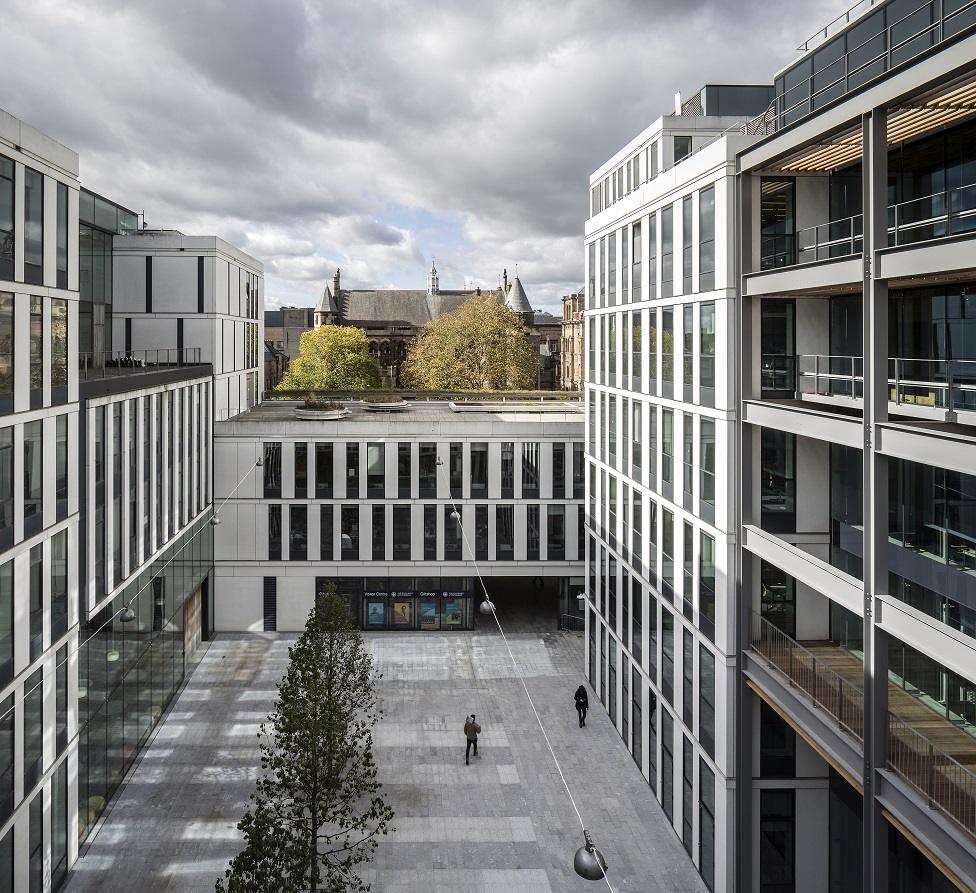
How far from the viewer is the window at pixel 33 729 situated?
14.4m

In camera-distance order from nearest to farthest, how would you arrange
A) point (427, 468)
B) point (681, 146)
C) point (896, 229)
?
point (896, 229), point (681, 146), point (427, 468)

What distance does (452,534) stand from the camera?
110 ft

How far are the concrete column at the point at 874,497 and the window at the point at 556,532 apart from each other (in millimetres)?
22721

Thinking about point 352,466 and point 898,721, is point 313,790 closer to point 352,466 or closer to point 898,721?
point 898,721

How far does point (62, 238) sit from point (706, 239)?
12.8 metres

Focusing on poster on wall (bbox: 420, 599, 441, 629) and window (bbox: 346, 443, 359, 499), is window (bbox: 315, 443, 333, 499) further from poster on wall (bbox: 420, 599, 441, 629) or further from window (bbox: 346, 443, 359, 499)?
poster on wall (bbox: 420, 599, 441, 629)

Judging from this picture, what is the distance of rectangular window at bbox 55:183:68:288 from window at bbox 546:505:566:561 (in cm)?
2153

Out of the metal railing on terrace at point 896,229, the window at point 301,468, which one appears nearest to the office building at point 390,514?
the window at point 301,468

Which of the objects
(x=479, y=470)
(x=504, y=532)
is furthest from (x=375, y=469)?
(x=504, y=532)

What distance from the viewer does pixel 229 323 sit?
3534cm

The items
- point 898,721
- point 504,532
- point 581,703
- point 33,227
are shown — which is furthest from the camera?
point 504,532

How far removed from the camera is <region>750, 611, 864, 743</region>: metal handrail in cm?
1222

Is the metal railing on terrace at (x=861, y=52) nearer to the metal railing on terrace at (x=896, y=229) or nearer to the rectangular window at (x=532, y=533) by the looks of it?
the metal railing on terrace at (x=896, y=229)

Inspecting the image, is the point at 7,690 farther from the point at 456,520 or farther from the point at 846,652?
the point at 456,520
